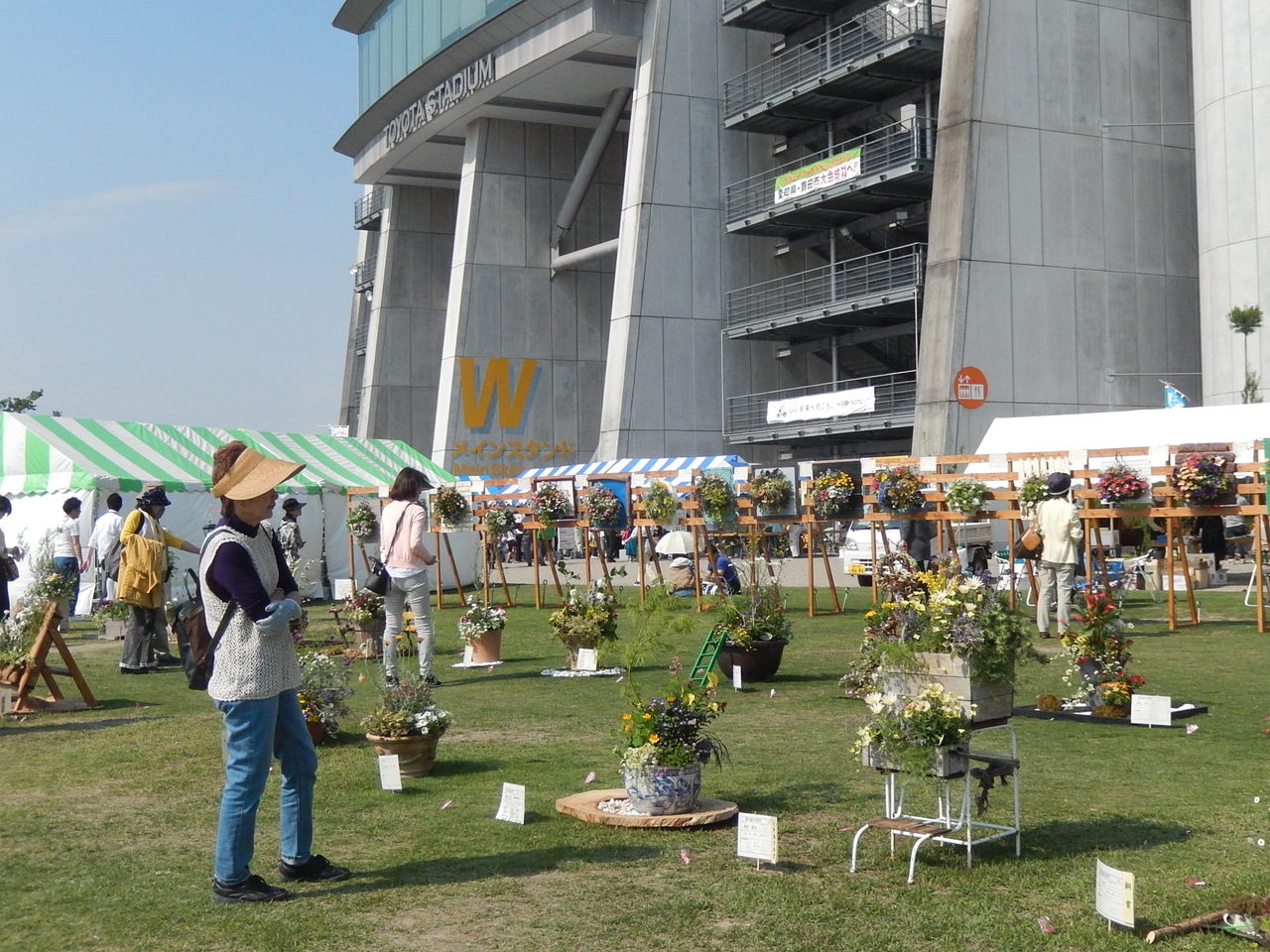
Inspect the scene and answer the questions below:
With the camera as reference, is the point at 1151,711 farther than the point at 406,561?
No

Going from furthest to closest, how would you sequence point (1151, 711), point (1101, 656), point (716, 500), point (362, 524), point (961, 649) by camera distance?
point (362, 524), point (716, 500), point (1101, 656), point (1151, 711), point (961, 649)

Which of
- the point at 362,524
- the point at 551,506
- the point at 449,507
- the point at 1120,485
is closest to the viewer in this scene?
the point at 1120,485

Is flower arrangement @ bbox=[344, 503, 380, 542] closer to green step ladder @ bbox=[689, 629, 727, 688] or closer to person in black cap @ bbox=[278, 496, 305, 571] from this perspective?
person in black cap @ bbox=[278, 496, 305, 571]

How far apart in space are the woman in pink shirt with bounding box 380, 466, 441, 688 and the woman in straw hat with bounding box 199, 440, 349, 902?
597 centimetres

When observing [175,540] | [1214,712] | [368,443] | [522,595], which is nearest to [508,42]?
[368,443]

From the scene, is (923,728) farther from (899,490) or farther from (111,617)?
(111,617)

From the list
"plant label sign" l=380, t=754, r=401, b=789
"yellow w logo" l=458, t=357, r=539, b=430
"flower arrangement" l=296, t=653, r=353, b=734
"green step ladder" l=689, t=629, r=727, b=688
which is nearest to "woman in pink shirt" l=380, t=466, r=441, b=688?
"flower arrangement" l=296, t=653, r=353, b=734

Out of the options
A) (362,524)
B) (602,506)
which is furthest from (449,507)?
(362,524)

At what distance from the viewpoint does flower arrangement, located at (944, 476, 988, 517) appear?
62.6ft

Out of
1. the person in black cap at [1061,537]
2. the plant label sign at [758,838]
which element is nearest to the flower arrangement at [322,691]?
the plant label sign at [758,838]

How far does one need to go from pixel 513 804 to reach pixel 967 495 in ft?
42.1

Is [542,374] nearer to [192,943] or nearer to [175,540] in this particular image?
[175,540]

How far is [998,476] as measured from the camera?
19047mm

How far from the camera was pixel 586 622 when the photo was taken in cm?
1502
